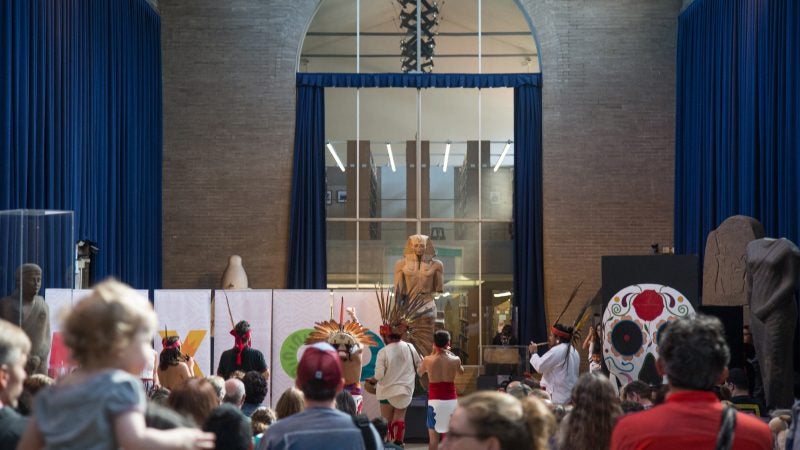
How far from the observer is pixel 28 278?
7449mm

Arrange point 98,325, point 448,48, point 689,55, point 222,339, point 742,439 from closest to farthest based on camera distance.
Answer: point 98,325, point 742,439, point 222,339, point 689,55, point 448,48

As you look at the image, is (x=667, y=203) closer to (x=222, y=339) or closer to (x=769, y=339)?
(x=769, y=339)

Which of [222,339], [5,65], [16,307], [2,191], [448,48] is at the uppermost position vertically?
[448,48]

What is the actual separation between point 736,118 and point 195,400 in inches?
488

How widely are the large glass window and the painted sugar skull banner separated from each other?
585cm

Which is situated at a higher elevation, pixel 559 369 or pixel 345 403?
pixel 345 403

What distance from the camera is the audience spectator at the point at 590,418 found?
4.45m

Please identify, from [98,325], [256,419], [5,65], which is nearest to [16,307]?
[256,419]

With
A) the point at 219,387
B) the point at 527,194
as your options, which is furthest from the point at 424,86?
the point at 219,387

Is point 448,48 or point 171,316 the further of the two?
point 448,48

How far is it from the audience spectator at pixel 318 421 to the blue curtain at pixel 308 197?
14.2 meters

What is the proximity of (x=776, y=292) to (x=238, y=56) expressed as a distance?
9766 millimetres

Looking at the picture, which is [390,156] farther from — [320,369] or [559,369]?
[320,369]

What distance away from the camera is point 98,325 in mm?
2760
